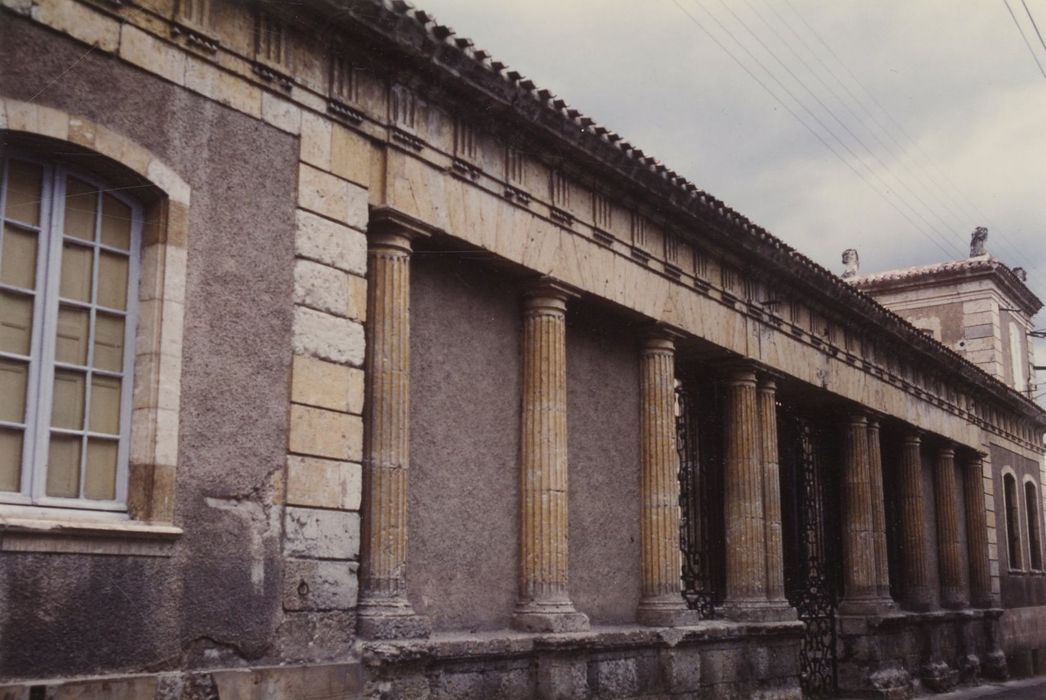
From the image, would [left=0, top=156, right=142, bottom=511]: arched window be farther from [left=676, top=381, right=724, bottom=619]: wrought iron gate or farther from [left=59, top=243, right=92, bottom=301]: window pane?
[left=676, top=381, right=724, bottom=619]: wrought iron gate

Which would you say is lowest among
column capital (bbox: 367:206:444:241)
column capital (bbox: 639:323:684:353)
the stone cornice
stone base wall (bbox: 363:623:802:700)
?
stone base wall (bbox: 363:623:802:700)

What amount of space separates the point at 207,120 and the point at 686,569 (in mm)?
8356

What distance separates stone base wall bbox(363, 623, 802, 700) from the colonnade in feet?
0.71

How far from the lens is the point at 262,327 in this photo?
7805mm

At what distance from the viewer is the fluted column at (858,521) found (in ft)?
57.1

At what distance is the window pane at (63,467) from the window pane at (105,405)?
0.59 ft

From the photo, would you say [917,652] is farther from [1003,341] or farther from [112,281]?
[112,281]

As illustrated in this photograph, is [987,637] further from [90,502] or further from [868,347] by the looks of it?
[90,502]

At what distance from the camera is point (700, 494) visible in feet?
46.6

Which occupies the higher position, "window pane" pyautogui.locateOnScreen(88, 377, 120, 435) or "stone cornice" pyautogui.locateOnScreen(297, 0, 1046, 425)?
"stone cornice" pyautogui.locateOnScreen(297, 0, 1046, 425)

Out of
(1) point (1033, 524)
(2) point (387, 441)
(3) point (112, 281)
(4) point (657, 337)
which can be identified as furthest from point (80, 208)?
(1) point (1033, 524)

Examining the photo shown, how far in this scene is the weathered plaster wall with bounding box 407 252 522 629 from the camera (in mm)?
9633

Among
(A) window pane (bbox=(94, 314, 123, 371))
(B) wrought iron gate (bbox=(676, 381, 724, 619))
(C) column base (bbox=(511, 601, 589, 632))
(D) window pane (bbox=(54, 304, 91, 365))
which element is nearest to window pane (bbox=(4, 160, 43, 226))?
(D) window pane (bbox=(54, 304, 91, 365))

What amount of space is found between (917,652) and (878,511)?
2493mm
